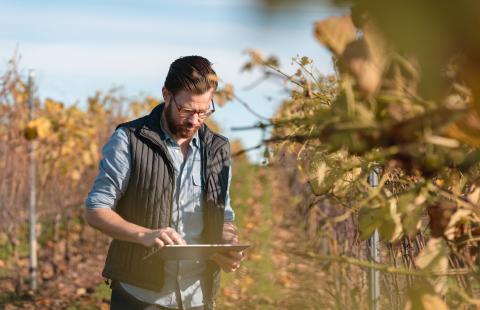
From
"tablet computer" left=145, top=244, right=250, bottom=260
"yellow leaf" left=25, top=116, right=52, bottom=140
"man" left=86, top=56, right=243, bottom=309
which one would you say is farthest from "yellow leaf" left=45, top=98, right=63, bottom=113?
"tablet computer" left=145, top=244, right=250, bottom=260

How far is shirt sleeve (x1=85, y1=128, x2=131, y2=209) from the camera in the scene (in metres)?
2.92

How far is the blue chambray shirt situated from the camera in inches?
116

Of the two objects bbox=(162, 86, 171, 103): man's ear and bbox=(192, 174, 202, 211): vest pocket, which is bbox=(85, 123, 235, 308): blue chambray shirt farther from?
bbox=(162, 86, 171, 103): man's ear

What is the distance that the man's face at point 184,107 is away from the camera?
2.99 metres

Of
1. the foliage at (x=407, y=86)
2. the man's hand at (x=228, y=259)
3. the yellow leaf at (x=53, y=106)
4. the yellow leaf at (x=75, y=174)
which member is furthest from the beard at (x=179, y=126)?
the yellow leaf at (x=75, y=174)

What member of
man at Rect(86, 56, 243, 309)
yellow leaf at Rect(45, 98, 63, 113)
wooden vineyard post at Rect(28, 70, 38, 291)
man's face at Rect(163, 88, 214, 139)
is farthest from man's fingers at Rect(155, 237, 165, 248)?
yellow leaf at Rect(45, 98, 63, 113)

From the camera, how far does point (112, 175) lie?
2.97m

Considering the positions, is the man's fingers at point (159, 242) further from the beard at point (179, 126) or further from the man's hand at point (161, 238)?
the beard at point (179, 126)

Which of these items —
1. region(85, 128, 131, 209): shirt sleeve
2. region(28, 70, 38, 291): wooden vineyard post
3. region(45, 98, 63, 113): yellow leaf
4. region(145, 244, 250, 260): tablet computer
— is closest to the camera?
region(145, 244, 250, 260): tablet computer

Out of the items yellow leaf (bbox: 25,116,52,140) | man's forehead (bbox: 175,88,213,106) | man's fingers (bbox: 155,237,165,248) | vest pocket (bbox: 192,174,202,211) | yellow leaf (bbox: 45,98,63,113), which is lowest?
man's fingers (bbox: 155,237,165,248)

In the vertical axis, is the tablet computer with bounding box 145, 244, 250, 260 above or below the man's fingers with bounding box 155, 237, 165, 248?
below

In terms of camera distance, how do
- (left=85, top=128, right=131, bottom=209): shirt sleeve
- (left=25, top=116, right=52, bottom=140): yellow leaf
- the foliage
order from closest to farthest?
the foliage
(left=85, top=128, right=131, bottom=209): shirt sleeve
(left=25, top=116, right=52, bottom=140): yellow leaf

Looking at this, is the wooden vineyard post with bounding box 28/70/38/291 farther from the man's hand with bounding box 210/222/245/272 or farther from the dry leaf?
the dry leaf

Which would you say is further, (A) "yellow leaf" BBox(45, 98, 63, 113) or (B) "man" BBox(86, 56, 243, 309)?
(A) "yellow leaf" BBox(45, 98, 63, 113)
